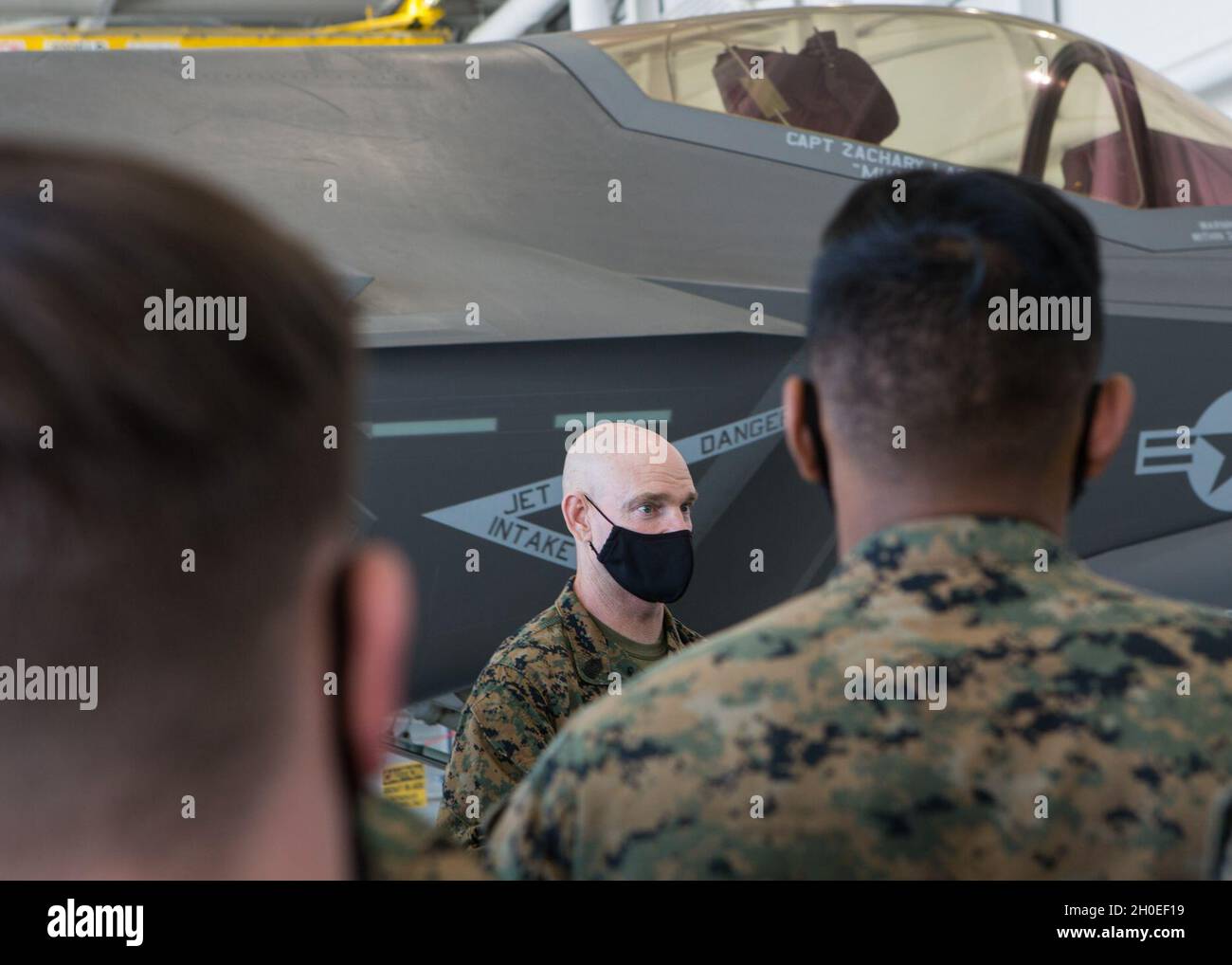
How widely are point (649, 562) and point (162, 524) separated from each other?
277cm

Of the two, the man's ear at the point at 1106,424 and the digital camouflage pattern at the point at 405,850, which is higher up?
the man's ear at the point at 1106,424

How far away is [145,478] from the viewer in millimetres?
738

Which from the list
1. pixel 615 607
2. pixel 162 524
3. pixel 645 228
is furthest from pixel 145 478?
pixel 645 228

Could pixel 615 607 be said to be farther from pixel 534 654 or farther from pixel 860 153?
pixel 860 153

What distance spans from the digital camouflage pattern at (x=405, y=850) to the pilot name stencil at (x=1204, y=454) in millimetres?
4013

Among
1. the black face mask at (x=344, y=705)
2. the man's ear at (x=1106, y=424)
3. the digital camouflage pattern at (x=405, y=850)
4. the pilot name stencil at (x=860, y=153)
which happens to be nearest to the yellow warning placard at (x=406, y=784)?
the pilot name stencil at (x=860, y=153)

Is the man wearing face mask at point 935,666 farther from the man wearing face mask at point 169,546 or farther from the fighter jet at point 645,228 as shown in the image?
the fighter jet at point 645,228

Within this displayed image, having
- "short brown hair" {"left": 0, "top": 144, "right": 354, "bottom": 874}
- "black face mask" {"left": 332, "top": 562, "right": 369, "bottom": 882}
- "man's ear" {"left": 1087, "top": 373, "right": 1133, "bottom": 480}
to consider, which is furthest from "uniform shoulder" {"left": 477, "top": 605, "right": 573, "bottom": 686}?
"short brown hair" {"left": 0, "top": 144, "right": 354, "bottom": 874}

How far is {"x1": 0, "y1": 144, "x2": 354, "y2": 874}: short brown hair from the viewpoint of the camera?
0.71 metres

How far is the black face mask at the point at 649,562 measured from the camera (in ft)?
11.3

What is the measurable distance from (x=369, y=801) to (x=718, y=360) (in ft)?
10.7
